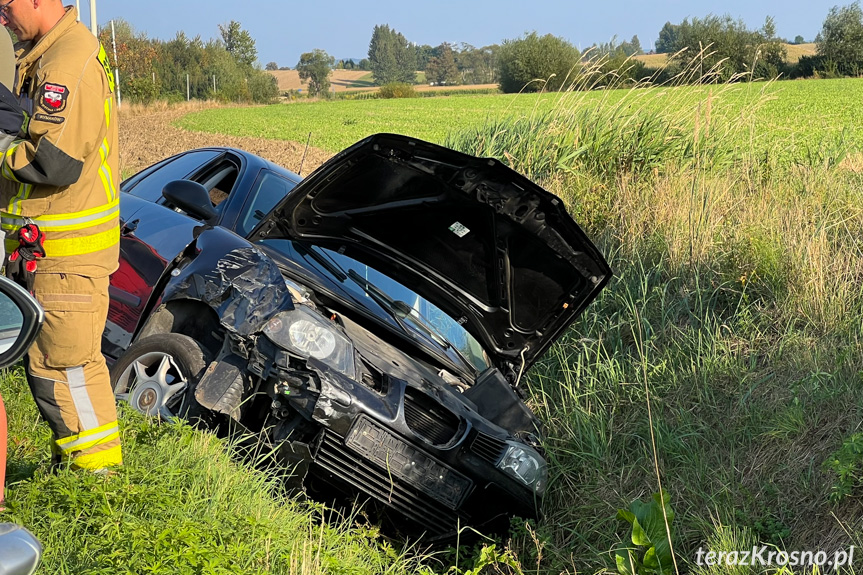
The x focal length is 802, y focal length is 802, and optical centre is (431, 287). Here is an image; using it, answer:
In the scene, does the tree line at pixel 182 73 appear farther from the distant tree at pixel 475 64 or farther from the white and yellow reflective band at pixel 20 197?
the white and yellow reflective band at pixel 20 197

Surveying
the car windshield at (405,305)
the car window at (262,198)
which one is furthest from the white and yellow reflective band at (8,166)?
the car window at (262,198)

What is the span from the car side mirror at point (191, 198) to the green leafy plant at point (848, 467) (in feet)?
10.4

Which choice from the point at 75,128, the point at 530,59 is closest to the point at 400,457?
the point at 75,128

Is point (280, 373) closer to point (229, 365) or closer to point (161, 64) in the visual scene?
point (229, 365)

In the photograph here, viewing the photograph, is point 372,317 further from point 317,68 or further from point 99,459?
point 317,68

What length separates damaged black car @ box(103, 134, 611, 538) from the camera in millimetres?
3359

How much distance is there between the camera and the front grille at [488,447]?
3496mm

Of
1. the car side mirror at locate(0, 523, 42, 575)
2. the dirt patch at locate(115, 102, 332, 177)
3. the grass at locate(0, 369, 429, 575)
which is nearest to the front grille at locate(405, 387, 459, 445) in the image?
the grass at locate(0, 369, 429, 575)

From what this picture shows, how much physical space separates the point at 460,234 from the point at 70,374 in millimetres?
2110

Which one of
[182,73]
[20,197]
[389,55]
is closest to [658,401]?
[20,197]

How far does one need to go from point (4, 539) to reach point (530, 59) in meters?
51.3

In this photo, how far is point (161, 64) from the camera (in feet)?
209

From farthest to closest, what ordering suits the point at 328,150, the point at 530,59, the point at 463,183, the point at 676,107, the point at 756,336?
the point at 530,59
the point at 328,150
the point at 676,107
the point at 756,336
the point at 463,183

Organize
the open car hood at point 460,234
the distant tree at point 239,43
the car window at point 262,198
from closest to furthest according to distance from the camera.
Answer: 1. the open car hood at point 460,234
2. the car window at point 262,198
3. the distant tree at point 239,43
